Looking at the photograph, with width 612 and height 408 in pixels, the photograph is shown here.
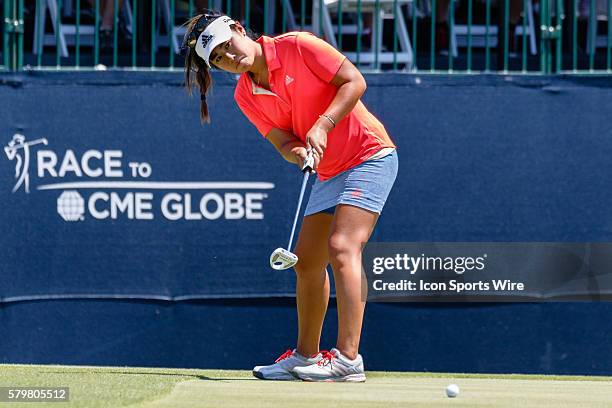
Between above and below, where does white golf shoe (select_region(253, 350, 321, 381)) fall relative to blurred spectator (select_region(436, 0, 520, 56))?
below

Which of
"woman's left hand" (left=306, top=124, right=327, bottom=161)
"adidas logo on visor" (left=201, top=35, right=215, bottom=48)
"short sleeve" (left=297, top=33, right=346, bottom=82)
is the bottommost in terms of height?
"woman's left hand" (left=306, top=124, right=327, bottom=161)

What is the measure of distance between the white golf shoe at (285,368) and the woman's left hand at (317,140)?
101 centimetres

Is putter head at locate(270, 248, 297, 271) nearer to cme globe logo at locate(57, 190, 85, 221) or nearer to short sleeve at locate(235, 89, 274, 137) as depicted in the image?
short sleeve at locate(235, 89, 274, 137)

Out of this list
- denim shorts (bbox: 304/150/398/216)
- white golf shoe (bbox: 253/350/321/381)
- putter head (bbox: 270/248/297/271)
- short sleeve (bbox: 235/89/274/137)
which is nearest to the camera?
putter head (bbox: 270/248/297/271)

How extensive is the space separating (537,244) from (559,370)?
759mm

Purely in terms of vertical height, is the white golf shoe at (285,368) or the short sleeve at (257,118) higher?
the short sleeve at (257,118)

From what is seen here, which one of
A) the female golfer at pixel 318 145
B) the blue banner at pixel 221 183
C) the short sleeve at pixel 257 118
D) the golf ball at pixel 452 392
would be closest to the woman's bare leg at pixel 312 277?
the female golfer at pixel 318 145

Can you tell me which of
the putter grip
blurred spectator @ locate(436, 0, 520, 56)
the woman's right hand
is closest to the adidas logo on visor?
the woman's right hand

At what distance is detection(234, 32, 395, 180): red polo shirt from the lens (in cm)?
549

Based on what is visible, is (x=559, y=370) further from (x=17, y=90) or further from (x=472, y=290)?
(x=17, y=90)

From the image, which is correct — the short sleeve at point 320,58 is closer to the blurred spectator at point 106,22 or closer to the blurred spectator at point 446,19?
the blurred spectator at point 106,22

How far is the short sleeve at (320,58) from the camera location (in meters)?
5.45

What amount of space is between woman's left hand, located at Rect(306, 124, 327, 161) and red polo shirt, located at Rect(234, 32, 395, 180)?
27cm

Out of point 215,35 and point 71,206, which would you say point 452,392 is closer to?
point 215,35
